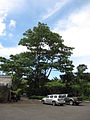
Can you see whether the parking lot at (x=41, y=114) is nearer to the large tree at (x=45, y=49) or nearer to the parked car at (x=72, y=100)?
the parked car at (x=72, y=100)

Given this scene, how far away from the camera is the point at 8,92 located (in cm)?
4509

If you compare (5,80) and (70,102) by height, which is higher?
(5,80)

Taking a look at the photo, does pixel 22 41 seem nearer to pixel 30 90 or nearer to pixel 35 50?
pixel 35 50

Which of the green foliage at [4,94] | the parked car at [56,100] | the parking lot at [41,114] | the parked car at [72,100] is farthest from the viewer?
the green foliage at [4,94]

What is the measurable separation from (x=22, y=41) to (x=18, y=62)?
5.37 metres

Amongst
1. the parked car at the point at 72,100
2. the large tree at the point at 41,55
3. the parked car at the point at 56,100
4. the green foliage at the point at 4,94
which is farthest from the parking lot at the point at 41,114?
the large tree at the point at 41,55

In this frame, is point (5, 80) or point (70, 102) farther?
point (5, 80)

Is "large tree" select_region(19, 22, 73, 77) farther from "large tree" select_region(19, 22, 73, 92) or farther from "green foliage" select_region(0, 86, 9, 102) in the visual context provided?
"green foliage" select_region(0, 86, 9, 102)

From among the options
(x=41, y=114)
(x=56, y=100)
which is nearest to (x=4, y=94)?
(x=56, y=100)

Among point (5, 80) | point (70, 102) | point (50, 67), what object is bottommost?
point (70, 102)

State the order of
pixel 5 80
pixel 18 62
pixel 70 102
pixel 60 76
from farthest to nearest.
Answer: pixel 60 76 < pixel 18 62 < pixel 5 80 < pixel 70 102

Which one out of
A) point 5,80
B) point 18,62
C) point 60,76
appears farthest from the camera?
point 60,76

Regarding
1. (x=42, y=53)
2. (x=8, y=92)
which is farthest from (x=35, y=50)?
(x=8, y=92)

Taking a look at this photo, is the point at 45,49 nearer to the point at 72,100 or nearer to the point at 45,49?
the point at 45,49
